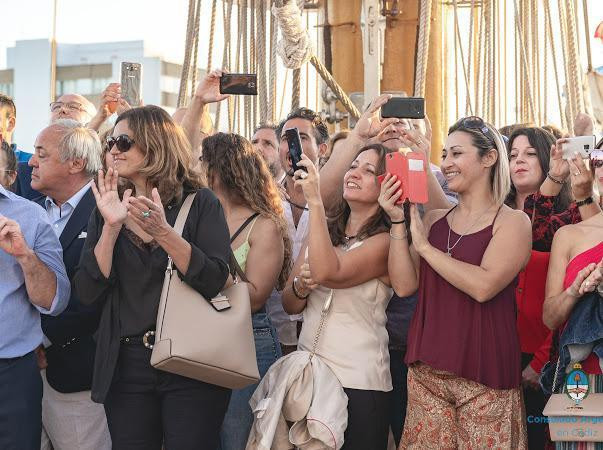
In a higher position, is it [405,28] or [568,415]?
[405,28]

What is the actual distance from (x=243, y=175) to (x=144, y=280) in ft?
2.70

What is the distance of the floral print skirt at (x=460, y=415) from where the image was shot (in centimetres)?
357

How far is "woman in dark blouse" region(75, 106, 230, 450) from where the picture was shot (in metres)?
3.42

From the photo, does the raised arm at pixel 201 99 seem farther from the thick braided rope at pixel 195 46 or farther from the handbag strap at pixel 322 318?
the thick braided rope at pixel 195 46

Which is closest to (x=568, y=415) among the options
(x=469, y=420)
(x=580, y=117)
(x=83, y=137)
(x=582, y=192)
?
(x=469, y=420)

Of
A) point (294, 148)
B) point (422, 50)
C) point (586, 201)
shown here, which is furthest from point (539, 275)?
point (422, 50)

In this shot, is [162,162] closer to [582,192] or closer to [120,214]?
[120,214]

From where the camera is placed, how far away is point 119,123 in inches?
142

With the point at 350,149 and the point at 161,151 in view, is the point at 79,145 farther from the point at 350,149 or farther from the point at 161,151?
the point at 350,149

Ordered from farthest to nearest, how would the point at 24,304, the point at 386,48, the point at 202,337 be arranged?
the point at 386,48
the point at 24,304
the point at 202,337

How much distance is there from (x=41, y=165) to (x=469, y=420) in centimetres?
193

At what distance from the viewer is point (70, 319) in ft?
13.1

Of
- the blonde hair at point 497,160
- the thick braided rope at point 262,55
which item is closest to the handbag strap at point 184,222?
the blonde hair at point 497,160

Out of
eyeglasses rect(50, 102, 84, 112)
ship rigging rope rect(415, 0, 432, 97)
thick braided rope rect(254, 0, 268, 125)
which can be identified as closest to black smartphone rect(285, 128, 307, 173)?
ship rigging rope rect(415, 0, 432, 97)
